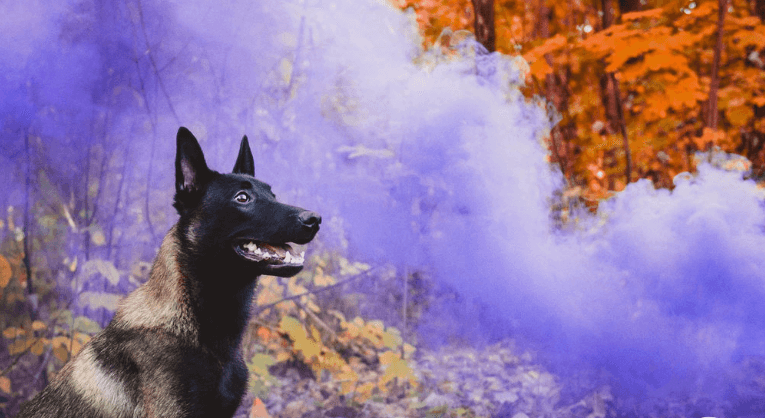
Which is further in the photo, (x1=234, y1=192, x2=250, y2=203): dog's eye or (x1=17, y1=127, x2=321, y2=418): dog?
(x1=234, y1=192, x2=250, y2=203): dog's eye

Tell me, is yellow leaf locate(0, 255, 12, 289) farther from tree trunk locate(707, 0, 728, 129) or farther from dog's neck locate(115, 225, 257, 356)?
tree trunk locate(707, 0, 728, 129)

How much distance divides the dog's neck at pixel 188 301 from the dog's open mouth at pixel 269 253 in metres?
0.12

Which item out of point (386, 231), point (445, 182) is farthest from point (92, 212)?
point (445, 182)

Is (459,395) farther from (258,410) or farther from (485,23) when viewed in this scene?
(485,23)

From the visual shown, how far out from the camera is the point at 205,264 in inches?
89.7

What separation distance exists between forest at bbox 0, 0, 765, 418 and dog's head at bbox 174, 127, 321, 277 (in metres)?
1.94

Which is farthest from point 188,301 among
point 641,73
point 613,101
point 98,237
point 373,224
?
point 613,101

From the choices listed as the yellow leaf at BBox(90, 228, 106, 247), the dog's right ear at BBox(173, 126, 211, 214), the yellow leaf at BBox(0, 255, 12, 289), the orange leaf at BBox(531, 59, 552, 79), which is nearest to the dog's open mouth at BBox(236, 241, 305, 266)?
the dog's right ear at BBox(173, 126, 211, 214)

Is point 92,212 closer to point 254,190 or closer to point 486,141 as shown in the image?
point 254,190

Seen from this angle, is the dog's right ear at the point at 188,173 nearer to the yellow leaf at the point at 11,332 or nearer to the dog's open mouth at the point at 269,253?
the dog's open mouth at the point at 269,253

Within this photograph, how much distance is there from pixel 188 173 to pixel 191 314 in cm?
63

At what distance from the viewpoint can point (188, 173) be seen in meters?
2.27

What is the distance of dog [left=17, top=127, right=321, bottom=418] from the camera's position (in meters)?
2.12

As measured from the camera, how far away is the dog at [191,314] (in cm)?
212
